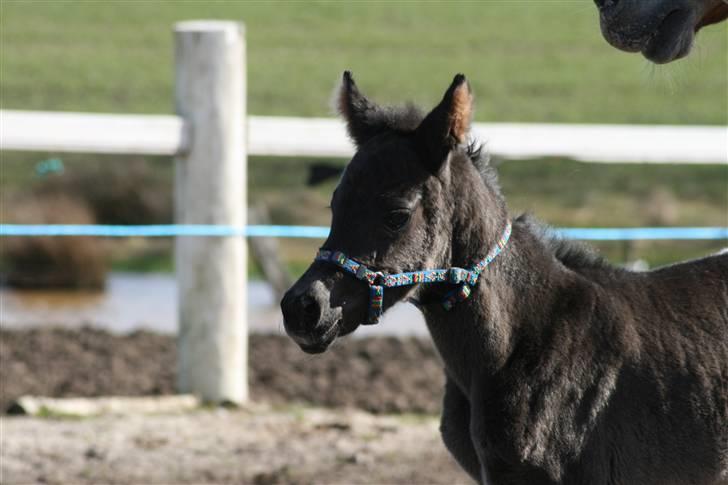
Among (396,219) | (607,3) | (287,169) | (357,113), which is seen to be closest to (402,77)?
(287,169)

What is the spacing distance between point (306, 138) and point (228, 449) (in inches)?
78.1

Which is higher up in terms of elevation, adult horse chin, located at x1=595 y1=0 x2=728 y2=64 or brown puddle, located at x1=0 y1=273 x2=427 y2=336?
adult horse chin, located at x1=595 y1=0 x2=728 y2=64

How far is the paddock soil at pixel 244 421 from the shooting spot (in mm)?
5930

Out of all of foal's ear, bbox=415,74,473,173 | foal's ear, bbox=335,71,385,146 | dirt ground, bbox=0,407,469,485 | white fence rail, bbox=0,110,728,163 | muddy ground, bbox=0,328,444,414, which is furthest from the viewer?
muddy ground, bbox=0,328,444,414

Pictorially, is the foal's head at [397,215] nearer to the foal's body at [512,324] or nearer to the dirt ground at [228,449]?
the foal's body at [512,324]

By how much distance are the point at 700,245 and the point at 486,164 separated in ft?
29.3

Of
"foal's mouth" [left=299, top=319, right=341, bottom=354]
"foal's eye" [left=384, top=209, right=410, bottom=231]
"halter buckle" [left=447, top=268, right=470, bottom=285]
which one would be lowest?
"foal's mouth" [left=299, top=319, right=341, bottom=354]

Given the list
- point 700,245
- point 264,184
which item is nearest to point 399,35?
point 264,184

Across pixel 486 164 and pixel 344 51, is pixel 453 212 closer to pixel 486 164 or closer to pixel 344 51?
pixel 486 164

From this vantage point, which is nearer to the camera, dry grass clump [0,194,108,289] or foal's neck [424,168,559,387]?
foal's neck [424,168,559,387]

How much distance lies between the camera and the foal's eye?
12.4 ft

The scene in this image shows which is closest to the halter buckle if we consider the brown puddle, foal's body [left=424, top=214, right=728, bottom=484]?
foal's body [left=424, top=214, right=728, bottom=484]

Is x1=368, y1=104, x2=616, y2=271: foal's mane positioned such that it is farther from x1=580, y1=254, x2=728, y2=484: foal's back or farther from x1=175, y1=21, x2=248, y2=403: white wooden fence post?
x1=175, y1=21, x2=248, y2=403: white wooden fence post

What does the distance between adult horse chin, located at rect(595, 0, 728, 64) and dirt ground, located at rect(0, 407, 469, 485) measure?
2.52 metres
